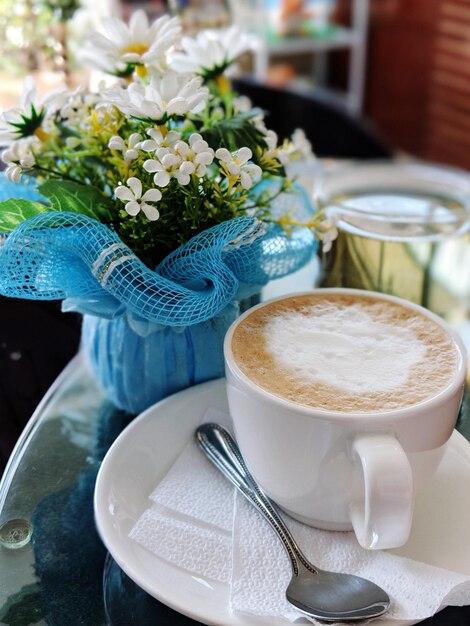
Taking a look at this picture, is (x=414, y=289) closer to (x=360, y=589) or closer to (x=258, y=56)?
(x=360, y=589)

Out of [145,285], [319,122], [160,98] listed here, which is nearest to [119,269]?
[145,285]

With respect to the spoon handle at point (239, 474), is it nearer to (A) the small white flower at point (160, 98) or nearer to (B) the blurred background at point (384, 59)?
(A) the small white flower at point (160, 98)

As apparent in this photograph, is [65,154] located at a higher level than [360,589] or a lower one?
higher

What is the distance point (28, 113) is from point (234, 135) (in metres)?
0.17

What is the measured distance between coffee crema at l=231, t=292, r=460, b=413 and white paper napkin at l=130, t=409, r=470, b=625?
11cm

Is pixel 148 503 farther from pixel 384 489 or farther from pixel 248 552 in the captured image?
pixel 384 489

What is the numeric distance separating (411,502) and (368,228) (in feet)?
1.23

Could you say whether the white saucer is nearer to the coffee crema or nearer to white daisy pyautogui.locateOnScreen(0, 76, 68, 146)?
the coffee crema

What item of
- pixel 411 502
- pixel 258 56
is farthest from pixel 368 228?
pixel 258 56

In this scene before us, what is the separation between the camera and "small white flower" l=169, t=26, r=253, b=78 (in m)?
0.72

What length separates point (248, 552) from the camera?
538 mm

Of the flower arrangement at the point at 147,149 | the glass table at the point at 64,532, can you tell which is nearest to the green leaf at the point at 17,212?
the flower arrangement at the point at 147,149

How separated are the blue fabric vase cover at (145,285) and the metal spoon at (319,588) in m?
0.13

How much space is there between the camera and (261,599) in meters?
0.49
